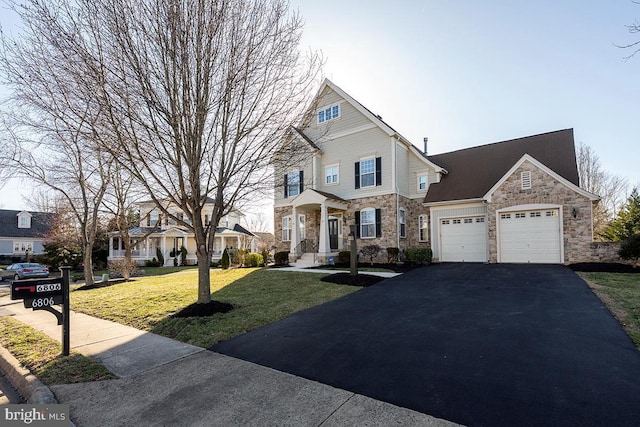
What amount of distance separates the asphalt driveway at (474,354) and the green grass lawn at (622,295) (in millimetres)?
239

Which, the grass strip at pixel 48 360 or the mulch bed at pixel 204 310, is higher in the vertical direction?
the mulch bed at pixel 204 310

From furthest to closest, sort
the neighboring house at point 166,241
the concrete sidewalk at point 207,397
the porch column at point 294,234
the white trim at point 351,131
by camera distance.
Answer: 1. the neighboring house at point 166,241
2. the porch column at point 294,234
3. the white trim at point 351,131
4. the concrete sidewalk at point 207,397

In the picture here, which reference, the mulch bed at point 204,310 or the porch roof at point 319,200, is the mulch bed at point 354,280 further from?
the porch roof at point 319,200

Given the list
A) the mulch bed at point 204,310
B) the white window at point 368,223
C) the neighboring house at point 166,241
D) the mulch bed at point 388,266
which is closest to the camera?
the mulch bed at point 204,310

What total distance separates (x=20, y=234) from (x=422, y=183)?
46.2 metres

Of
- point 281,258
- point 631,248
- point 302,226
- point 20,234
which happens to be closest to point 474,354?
point 631,248

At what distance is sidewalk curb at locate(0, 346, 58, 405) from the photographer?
12.6ft

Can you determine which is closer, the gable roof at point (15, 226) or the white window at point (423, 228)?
the white window at point (423, 228)

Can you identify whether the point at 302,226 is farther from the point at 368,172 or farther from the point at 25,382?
the point at 25,382

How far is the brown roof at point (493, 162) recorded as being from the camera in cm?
1575

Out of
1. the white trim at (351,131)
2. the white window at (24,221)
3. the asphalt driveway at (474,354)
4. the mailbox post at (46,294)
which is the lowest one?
the asphalt driveway at (474,354)

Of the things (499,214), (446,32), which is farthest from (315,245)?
(446,32)

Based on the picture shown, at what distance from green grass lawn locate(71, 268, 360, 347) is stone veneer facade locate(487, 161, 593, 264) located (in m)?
9.12

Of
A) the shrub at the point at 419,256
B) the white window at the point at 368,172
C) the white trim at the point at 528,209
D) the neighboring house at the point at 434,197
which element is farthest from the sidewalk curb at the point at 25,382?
the white trim at the point at 528,209
